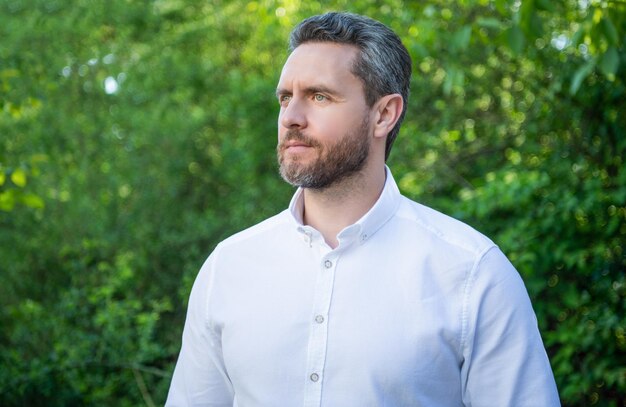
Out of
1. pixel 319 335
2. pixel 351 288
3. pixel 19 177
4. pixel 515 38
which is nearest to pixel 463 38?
pixel 515 38

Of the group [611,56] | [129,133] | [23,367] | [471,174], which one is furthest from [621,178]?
[129,133]

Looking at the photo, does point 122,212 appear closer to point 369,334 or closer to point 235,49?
point 235,49

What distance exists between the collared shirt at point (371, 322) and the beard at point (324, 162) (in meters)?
0.12

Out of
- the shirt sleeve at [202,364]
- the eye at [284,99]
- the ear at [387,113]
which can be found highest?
the eye at [284,99]

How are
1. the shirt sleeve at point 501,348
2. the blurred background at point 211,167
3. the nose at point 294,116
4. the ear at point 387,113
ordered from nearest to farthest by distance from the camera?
the shirt sleeve at point 501,348 → the nose at point 294,116 → the ear at point 387,113 → the blurred background at point 211,167

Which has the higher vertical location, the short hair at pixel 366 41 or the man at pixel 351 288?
the short hair at pixel 366 41

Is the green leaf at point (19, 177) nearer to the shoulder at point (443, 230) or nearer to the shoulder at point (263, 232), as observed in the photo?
the shoulder at point (263, 232)

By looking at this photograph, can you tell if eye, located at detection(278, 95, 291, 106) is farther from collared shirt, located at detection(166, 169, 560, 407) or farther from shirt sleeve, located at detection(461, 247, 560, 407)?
shirt sleeve, located at detection(461, 247, 560, 407)

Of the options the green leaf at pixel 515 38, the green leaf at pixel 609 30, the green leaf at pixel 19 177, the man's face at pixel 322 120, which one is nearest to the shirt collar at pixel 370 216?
the man's face at pixel 322 120

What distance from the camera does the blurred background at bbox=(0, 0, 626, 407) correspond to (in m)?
4.08

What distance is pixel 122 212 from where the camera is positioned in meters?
5.59

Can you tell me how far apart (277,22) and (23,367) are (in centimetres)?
248

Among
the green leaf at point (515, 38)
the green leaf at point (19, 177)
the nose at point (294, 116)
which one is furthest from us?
the green leaf at point (19, 177)

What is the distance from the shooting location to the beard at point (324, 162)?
6.45 feet
